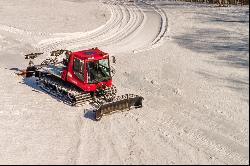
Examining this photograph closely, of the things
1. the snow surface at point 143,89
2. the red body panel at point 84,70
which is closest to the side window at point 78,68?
the red body panel at point 84,70

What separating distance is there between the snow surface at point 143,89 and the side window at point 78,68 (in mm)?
1431

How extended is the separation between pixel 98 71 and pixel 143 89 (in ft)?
9.15

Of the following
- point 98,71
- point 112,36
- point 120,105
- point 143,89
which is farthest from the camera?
point 112,36

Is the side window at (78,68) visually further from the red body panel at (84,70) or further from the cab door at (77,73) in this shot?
the red body panel at (84,70)

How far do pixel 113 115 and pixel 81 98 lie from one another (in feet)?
6.00

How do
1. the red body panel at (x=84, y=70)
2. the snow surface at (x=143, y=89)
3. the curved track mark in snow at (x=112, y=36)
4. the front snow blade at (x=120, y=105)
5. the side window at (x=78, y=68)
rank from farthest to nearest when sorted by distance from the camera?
the curved track mark in snow at (x=112, y=36)
the side window at (x=78, y=68)
the red body panel at (x=84, y=70)
the front snow blade at (x=120, y=105)
the snow surface at (x=143, y=89)

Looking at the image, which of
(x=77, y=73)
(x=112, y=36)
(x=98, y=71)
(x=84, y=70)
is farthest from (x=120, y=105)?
(x=112, y=36)

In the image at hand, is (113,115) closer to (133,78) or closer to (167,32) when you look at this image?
(133,78)

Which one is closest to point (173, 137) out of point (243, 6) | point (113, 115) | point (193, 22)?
point (113, 115)

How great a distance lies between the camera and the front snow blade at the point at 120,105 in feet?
55.2

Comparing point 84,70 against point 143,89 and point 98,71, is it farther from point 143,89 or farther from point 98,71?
point 143,89

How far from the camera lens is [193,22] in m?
30.6

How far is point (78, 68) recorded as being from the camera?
18.2m

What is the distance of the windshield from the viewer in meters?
17.9
